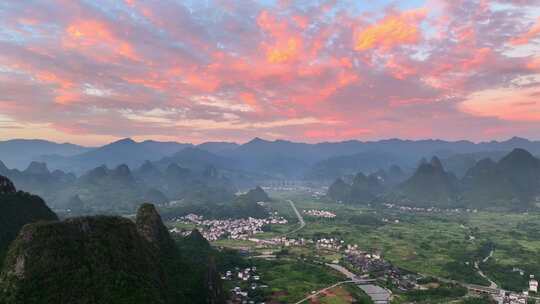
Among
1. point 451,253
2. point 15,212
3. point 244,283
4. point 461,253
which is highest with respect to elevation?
point 15,212

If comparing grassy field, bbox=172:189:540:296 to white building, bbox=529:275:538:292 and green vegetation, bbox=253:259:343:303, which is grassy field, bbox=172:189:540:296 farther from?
white building, bbox=529:275:538:292

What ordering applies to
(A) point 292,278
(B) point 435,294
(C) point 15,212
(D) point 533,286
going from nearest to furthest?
(C) point 15,212, (B) point 435,294, (D) point 533,286, (A) point 292,278

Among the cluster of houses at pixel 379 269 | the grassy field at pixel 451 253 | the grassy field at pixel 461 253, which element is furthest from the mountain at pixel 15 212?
the grassy field at pixel 461 253

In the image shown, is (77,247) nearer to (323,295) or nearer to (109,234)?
(109,234)

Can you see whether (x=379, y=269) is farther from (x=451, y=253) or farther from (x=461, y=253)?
(x=461, y=253)

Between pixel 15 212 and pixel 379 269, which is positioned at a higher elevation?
pixel 15 212

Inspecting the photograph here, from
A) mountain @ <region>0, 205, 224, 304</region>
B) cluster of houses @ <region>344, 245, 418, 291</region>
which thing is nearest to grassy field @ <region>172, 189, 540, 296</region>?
cluster of houses @ <region>344, 245, 418, 291</region>

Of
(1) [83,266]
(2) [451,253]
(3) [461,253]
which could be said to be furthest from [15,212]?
(3) [461,253]

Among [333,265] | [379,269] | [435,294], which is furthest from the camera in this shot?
[333,265]
